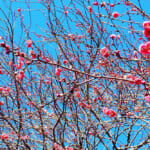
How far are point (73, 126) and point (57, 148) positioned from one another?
83 centimetres

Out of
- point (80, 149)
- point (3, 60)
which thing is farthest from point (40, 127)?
point (3, 60)

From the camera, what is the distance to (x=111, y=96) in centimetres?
489

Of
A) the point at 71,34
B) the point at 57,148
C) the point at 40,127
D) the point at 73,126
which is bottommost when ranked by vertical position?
the point at 57,148

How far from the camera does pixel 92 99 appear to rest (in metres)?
4.68

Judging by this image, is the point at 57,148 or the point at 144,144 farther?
the point at 144,144

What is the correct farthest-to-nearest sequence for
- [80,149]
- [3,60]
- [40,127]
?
[3,60] < [80,149] < [40,127]

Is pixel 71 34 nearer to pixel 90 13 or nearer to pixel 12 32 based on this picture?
pixel 90 13

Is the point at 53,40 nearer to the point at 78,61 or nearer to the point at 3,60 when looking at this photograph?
the point at 78,61

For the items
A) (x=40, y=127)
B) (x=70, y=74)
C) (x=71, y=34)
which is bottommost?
(x=40, y=127)

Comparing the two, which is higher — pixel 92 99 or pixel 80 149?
pixel 92 99

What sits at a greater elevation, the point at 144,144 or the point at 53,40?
the point at 53,40

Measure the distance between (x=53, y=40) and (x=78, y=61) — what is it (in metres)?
0.71

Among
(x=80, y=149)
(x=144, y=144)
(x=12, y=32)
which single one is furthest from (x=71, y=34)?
(x=144, y=144)

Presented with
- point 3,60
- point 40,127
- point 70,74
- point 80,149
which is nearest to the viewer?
point 40,127
